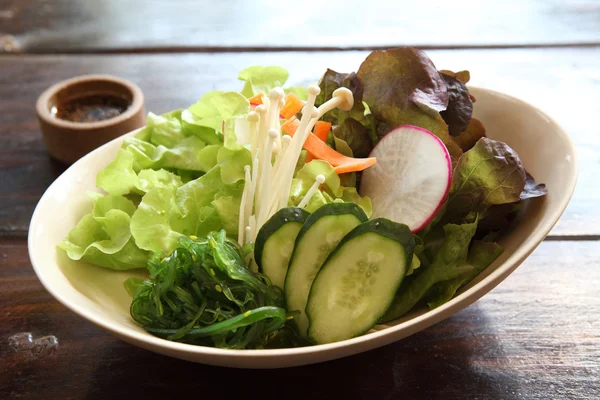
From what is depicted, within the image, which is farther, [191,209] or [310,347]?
[191,209]

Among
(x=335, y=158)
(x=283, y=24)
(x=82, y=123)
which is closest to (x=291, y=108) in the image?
(x=335, y=158)

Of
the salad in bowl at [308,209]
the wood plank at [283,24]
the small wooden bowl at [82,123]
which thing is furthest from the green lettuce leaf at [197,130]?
the wood plank at [283,24]

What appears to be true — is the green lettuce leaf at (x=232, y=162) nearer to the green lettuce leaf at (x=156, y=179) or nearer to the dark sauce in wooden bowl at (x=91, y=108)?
the green lettuce leaf at (x=156, y=179)

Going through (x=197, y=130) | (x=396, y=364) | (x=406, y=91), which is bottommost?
(x=396, y=364)

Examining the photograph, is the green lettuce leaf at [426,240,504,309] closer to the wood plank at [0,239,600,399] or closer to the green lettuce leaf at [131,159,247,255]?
the wood plank at [0,239,600,399]

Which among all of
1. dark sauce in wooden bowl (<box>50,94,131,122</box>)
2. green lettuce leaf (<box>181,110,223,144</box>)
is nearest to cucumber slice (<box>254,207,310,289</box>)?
green lettuce leaf (<box>181,110,223,144</box>)

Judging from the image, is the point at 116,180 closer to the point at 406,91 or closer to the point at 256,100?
the point at 256,100
